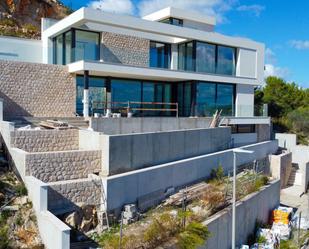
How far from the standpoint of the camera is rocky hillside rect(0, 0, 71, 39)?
33688 mm

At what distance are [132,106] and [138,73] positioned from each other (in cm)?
286

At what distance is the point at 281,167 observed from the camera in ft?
86.8

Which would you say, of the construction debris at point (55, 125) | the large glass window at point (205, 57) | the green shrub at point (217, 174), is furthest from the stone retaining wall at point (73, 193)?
the large glass window at point (205, 57)

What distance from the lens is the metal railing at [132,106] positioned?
21.8m

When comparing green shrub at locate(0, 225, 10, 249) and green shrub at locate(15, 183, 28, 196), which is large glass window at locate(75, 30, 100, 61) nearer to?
green shrub at locate(15, 183, 28, 196)

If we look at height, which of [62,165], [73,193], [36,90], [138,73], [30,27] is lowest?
[73,193]

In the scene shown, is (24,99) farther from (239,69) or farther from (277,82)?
(277,82)

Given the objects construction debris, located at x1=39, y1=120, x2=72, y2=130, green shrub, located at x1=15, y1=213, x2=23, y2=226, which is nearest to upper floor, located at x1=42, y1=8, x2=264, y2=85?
construction debris, located at x1=39, y1=120, x2=72, y2=130

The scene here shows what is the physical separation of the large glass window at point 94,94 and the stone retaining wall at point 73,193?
29.5 ft

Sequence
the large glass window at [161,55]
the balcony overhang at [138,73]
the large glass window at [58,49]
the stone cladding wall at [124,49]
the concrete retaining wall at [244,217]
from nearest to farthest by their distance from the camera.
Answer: the concrete retaining wall at [244,217]
the balcony overhang at [138,73]
the large glass window at [58,49]
the stone cladding wall at [124,49]
the large glass window at [161,55]

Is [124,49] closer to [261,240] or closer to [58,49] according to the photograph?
[58,49]

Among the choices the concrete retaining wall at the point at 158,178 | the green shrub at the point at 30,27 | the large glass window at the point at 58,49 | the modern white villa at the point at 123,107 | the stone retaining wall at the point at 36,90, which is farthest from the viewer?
the green shrub at the point at 30,27

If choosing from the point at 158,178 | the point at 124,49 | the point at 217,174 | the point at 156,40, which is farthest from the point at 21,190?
the point at 156,40

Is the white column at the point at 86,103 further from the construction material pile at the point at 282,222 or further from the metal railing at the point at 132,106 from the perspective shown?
the construction material pile at the point at 282,222
